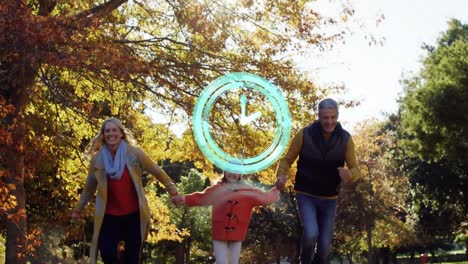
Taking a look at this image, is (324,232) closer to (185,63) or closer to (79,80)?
(185,63)

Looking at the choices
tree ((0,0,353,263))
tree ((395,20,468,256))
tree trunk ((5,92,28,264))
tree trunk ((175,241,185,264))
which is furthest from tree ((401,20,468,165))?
tree trunk ((5,92,28,264))

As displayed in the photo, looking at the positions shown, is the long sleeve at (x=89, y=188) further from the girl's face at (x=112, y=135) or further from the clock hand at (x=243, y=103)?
the clock hand at (x=243, y=103)

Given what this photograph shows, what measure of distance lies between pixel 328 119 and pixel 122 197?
233 centimetres

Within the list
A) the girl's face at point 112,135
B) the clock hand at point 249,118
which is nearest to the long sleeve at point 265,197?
the girl's face at point 112,135

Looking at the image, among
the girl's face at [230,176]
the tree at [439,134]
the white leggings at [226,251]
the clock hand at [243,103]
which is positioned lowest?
the white leggings at [226,251]

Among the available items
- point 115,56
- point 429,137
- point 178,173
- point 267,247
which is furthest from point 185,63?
point 178,173

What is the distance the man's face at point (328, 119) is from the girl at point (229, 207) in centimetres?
126

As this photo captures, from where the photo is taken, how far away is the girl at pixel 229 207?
28.9 ft

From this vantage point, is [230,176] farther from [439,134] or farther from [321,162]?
[439,134]

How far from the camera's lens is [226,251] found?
8914mm

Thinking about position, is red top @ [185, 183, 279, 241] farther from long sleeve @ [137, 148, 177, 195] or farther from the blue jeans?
the blue jeans

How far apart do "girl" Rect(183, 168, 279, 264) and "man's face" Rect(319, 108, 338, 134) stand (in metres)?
1.26

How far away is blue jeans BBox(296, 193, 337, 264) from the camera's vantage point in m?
7.88

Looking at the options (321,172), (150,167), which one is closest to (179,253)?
(150,167)
